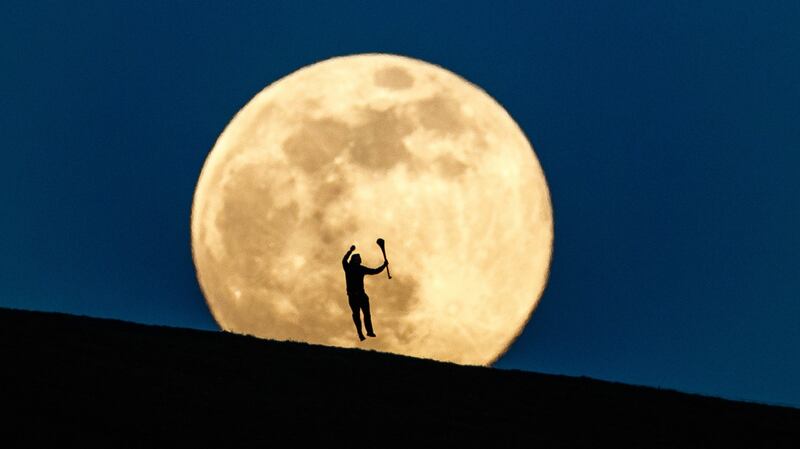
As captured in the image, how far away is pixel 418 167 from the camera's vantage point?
42.0 ft

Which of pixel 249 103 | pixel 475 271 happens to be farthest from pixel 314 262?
pixel 249 103

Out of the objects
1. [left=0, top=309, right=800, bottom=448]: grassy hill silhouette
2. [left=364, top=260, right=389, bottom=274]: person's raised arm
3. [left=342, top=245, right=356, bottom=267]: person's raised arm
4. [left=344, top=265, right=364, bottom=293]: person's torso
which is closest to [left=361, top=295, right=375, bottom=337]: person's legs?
[left=344, top=265, right=364, bottom=293]: person's torso

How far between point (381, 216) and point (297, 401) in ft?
22.1

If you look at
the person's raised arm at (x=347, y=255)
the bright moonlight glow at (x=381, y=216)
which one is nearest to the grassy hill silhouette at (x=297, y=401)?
the person's raised arm at (x=347, y=255)

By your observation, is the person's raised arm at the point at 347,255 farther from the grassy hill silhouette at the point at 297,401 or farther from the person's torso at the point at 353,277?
the grassy hill silhouette at the point at 297,401

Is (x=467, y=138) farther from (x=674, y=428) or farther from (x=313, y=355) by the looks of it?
(x=674, y=428)

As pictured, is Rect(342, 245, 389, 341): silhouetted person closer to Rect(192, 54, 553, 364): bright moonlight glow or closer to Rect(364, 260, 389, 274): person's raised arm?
Rect(364, 260, 389, 274): person's raised arm

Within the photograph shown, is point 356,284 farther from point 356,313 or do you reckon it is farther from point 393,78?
point 393,78

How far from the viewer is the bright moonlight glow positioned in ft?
41.2

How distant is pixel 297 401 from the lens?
19.3ft

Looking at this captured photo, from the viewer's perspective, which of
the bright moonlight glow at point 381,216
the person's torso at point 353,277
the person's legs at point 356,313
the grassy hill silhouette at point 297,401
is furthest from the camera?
the bright moonlight glow at point 381,216

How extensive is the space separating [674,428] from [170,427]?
12.1 feet

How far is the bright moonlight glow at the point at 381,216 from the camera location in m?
12.6

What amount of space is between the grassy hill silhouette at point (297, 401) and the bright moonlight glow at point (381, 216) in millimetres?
4356
